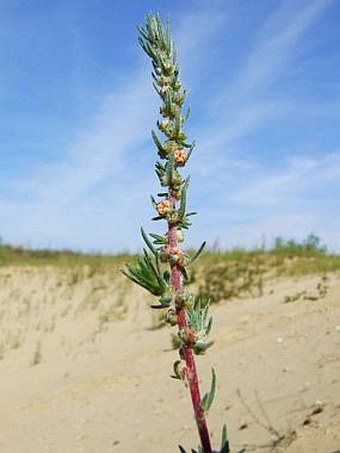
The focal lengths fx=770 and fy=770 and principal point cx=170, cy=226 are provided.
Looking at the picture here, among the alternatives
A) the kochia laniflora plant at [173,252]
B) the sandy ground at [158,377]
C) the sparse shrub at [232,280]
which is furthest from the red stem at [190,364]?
the sparse shrub at [232,280]

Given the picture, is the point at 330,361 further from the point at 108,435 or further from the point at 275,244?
the point at 275,244

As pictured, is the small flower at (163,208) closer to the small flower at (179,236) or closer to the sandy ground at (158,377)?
the small flower at (179,236)

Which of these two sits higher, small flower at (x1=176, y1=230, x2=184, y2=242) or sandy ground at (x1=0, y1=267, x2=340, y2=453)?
small flower at (x1=176, y1=230, x2=184, y2=242)

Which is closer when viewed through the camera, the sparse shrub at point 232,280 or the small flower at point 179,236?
the small flower at point 179,236

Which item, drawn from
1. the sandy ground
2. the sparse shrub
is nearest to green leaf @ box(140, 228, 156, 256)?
Result: the sandy ground

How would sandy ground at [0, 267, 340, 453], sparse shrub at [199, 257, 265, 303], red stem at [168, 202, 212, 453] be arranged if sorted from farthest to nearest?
sparse shrub at [199, 257, 265, 303]
sandy ground at [0, 267, 340, 453]
red stem at [168, 202, 212, 453]

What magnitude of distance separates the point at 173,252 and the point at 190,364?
26 cm

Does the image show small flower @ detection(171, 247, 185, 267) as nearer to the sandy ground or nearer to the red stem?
the red stem

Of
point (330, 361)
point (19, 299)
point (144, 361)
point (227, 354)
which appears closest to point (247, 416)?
point (330, 361)

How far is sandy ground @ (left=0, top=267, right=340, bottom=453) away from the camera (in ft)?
19.8

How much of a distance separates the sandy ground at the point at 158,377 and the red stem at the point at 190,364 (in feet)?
10.5

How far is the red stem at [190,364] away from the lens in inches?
65.1

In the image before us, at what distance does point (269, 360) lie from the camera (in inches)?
311

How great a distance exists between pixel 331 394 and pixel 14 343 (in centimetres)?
984
